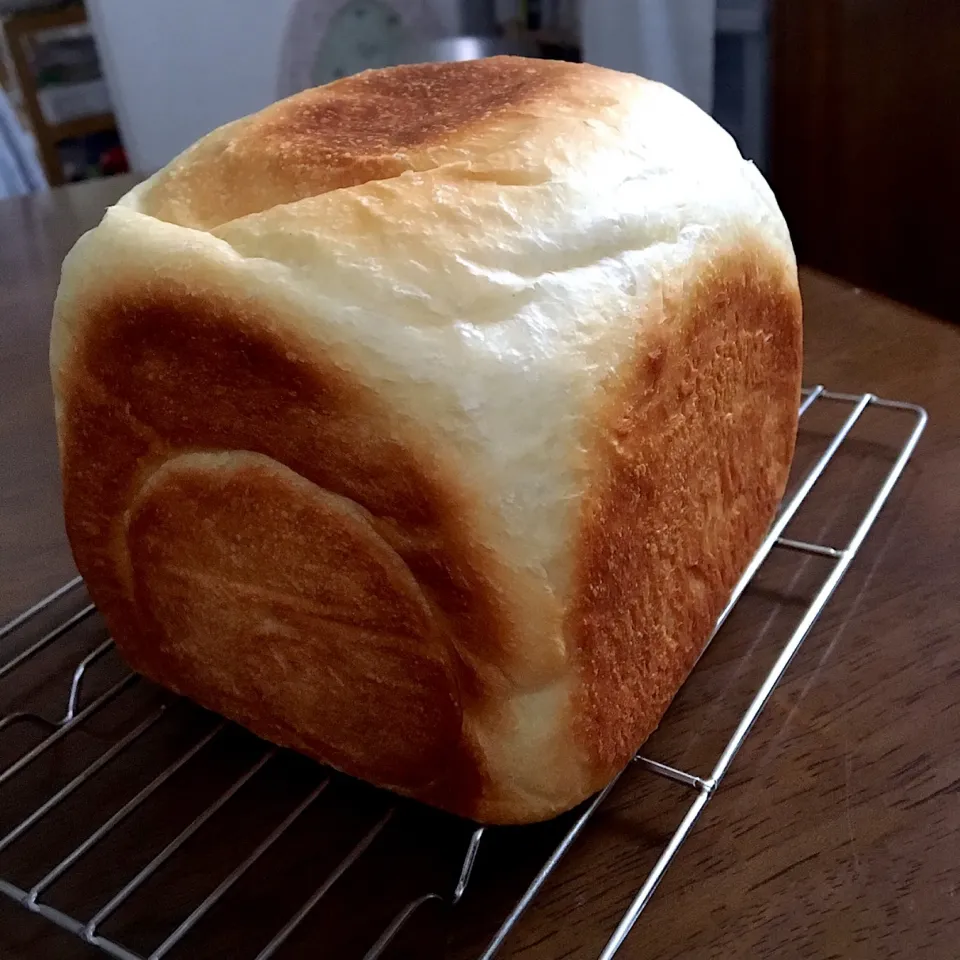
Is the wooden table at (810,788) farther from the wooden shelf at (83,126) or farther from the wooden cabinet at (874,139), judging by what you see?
the wooden shelf at (83,126)

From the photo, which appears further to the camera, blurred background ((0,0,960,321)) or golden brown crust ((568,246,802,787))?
blurred background ((0,0,960,321))

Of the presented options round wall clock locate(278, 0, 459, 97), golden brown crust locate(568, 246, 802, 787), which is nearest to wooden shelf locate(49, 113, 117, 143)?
round wall clock locate(278, 0, 459, 97)

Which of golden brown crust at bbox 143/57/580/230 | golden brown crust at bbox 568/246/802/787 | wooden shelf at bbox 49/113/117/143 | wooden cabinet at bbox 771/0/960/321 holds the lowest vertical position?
wooden shelf at bbox 49/113/117/143

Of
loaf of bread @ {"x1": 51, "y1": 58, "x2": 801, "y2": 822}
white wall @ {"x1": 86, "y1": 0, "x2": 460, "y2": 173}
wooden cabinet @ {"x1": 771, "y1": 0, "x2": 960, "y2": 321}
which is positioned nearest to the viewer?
loaf of bread @ {"x1": 51, "y1": 58, "x2": 801, "y2": 822}

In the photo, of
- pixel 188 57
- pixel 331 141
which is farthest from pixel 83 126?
pixel 331 141

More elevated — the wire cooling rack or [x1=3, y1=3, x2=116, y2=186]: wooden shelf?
the wire cooling rack

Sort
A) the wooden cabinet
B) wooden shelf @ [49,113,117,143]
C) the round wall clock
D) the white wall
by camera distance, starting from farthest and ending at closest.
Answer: wooden shelf @ [49,113,117,143]
the white wall
the round wall clock
the wooden cabinet

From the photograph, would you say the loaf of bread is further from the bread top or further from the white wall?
the white wall
